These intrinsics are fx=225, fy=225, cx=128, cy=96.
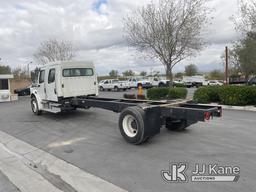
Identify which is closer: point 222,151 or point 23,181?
point 23,181

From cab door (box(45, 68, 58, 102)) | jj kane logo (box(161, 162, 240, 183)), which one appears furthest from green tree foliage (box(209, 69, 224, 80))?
jj kane logo (box(161, 162, 240, 183))

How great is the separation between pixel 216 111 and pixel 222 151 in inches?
37.8

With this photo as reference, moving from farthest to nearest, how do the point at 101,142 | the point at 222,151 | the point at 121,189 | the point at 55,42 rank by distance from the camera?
1. the point at 55,42
2. the point at 101,142
3. the point at 222,151
4. the point at 121,189

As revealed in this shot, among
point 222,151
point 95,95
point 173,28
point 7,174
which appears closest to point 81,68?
point 95,95

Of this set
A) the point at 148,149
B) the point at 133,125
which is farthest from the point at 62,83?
the point at 148,149

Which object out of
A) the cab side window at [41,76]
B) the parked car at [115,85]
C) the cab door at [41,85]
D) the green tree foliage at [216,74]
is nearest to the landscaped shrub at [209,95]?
the cab door at [41,85]

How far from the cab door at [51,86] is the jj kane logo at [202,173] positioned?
687cm

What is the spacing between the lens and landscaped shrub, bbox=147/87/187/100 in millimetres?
14958

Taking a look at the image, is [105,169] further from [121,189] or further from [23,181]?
[23,181]

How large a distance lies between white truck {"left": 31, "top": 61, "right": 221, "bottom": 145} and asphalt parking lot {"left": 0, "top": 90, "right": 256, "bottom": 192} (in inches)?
16.8

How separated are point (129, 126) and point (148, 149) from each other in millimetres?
977

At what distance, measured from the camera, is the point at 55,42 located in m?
38.8

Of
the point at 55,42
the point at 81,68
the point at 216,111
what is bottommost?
the point at 216,111

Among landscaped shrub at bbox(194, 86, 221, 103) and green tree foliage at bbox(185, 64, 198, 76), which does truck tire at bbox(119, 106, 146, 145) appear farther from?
green tree foliage at bbox(185, 64, 198, 76)
